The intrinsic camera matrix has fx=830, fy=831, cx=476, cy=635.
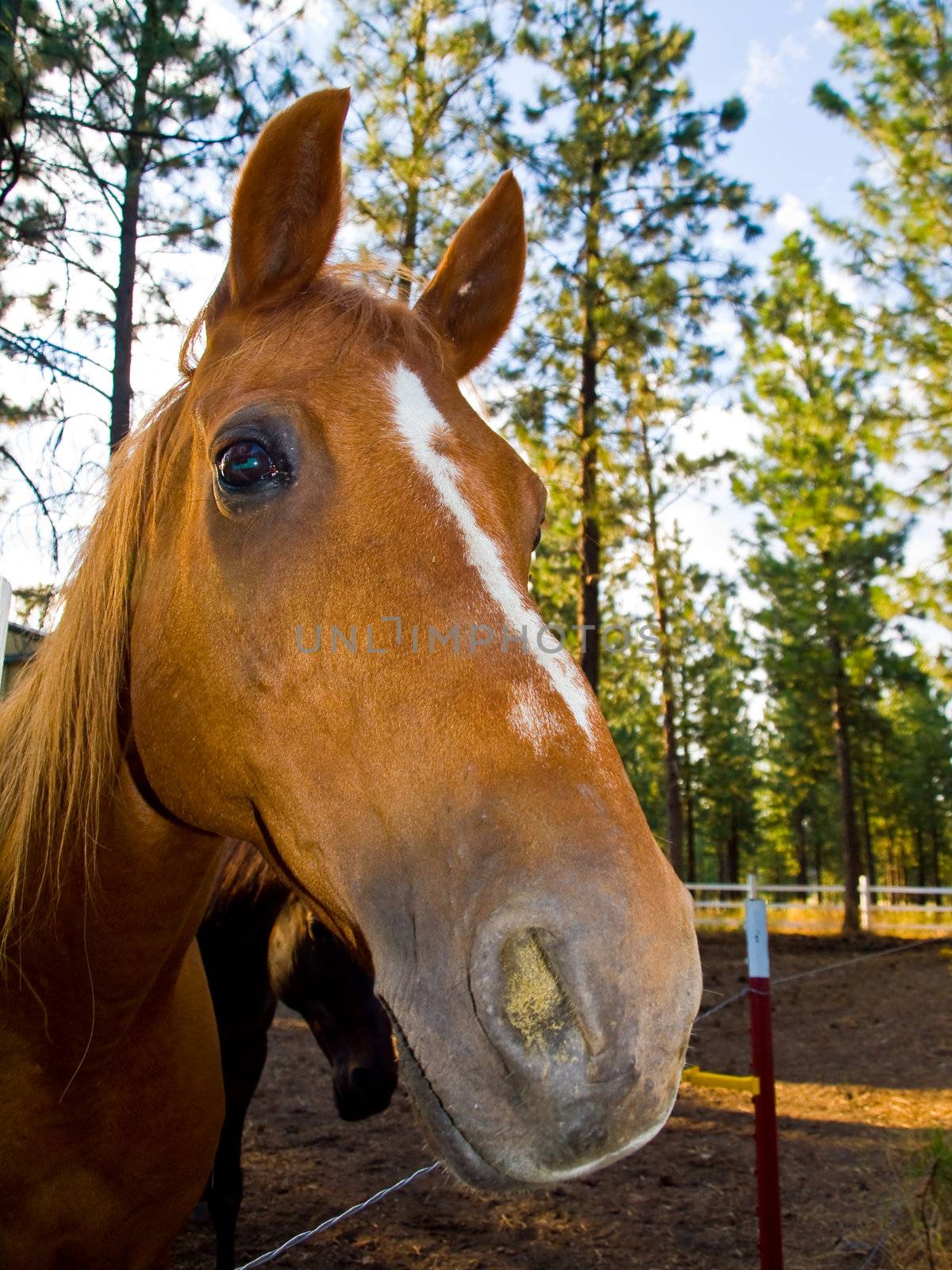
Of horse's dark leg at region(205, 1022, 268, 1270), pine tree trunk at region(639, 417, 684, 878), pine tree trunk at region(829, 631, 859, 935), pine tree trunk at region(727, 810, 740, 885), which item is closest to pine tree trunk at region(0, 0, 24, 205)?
horse's dark leg at region(205, 1022, 268, 1270)

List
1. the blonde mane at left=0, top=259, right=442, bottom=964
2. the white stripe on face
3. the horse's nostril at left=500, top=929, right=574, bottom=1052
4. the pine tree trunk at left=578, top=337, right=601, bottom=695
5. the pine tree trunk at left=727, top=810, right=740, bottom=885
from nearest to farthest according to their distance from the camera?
the horse's nostril at left=500, top=929, right=574, bottom=1052 → the white stripe on face → the blonde mane at left=0, top=259, right=442, bottom=964 → the pine tree trunk at left=578, top=337, right=601, bottom=695 → the pine tree trunk at left=727, top=810, right=740, bottom=885

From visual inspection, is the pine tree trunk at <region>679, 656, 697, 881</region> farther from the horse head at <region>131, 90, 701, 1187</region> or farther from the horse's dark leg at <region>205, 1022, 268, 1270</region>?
the horse head at <region>131, 90, 701, 1187</region>

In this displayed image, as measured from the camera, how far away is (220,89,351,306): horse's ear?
63.5 inches

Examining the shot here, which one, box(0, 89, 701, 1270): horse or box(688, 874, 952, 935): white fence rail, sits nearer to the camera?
box(0, 89, 701, 1270): horse

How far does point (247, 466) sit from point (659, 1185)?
17.2 feet

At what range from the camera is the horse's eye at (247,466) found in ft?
4.77

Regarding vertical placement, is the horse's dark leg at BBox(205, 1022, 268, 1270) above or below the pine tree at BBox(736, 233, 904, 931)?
below

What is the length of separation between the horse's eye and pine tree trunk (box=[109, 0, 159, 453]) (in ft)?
19.7

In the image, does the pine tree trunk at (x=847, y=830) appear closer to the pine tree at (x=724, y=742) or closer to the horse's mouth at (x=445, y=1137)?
the pine tree at (x=724, y=742)

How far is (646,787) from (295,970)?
36021 mm

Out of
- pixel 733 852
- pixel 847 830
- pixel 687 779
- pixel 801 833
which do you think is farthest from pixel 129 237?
pixel 801 833

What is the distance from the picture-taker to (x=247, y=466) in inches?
57.6

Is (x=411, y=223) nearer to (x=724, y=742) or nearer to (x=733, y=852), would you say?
(x=724, y=742)

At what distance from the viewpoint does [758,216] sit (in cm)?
1034
